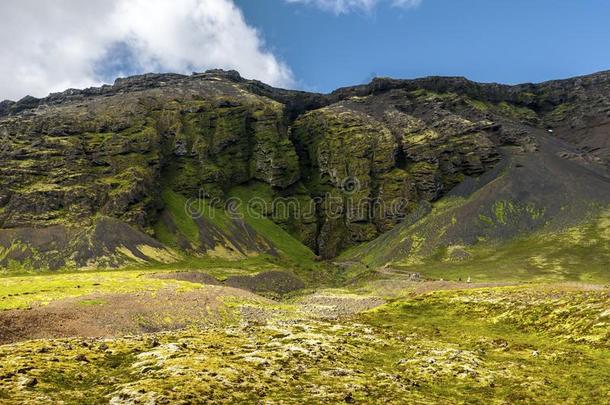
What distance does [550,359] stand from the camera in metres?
37.4

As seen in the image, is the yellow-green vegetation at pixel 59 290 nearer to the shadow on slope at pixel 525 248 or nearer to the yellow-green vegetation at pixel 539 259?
the yellow-green vegetation at pixel 539 259

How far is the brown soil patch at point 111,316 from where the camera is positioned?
5041 centimetres

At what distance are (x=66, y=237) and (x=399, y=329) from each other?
564 feet

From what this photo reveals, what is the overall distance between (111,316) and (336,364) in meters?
38.3

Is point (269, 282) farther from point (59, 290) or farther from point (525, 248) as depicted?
point (525, 248)

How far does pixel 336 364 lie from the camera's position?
3478 centimetres

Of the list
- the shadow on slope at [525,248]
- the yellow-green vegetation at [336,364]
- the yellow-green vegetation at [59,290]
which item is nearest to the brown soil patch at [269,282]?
the yellow-green vegetation at [59,290]

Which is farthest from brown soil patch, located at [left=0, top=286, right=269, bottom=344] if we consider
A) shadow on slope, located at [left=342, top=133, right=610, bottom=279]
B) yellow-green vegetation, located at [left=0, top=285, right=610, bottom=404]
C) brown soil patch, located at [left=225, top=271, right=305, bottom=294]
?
shadow on slope, located at [left=342, top=133, right=610, bottom=279]

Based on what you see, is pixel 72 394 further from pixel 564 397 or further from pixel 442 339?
pixel 442 339

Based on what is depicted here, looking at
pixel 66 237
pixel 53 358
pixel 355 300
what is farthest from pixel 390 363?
pixel 66 237

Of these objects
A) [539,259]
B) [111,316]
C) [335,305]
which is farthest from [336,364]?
[539,259]

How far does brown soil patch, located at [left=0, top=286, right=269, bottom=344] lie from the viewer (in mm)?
50406

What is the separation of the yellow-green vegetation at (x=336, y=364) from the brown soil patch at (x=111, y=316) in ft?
43.7

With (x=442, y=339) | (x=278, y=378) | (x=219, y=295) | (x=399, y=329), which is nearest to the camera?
(x=278, y=378)
